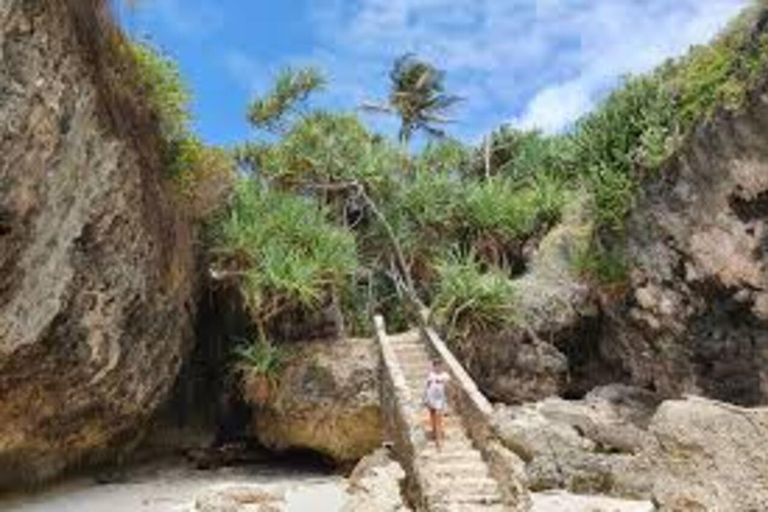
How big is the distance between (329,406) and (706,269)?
261 inches

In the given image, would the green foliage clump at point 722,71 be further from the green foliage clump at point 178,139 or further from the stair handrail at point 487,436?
the green foliage clump at point 178,139

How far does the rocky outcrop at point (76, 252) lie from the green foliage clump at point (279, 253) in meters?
1.08

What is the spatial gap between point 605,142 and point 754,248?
561cm

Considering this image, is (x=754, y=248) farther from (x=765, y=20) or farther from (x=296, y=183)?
(x=296, y=183)

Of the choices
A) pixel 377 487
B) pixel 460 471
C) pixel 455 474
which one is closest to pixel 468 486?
pixel 455 474

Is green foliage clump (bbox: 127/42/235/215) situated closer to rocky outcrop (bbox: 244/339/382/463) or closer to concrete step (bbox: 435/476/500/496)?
rocky outcrop (bbox: 244/339/382/463)

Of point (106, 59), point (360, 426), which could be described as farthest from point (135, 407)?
point (106, 59)

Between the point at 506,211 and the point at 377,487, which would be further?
the point at 506,211

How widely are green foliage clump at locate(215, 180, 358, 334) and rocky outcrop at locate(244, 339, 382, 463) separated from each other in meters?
1.06

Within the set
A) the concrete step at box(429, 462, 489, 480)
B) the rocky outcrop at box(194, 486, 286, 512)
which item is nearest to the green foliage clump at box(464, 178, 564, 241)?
the rocky outcrop at box(194, 486, 286, 512)

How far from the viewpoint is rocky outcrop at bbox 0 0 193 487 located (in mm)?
13602

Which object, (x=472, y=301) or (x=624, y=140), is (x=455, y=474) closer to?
(x=472, y=301)

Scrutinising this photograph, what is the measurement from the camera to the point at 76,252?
15.2m

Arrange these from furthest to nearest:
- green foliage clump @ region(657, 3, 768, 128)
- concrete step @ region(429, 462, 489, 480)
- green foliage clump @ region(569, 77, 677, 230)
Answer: green foliage clump @ region(569, 77, 677, 230), green foliage clump @ region(657, 3, 768, 128), concrete step @ region(429, 462, 489, 480)
